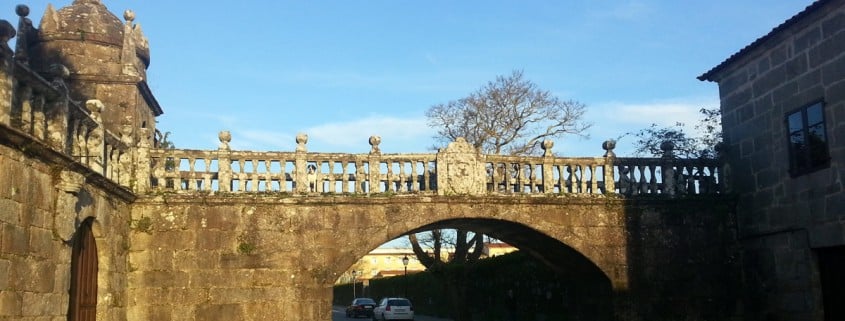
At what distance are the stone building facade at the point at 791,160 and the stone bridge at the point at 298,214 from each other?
699 mm

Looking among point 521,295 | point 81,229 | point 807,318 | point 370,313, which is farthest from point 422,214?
Result: point 370,313

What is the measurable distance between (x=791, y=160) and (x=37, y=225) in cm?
1035

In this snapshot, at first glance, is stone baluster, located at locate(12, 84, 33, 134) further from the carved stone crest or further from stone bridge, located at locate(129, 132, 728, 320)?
the carved stone crest

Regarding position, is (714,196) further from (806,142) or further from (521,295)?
(521,295)

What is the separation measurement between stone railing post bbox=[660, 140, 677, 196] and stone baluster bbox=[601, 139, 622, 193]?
35.6 inches

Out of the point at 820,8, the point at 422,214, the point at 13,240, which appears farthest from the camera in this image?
the point at 422,214

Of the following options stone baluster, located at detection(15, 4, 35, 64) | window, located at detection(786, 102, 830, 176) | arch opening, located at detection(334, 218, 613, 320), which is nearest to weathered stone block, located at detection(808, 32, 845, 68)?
window, located at detection(786, 102, 830, 176)

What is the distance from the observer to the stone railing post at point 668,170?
45.6 ft

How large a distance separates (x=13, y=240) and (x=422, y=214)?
21.4 feet

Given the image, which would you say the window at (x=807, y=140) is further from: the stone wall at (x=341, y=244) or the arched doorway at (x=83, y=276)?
the arched doorway at (x=83, y=276)

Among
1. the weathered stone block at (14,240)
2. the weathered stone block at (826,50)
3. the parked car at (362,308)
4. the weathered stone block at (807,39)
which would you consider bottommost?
the parked car at (362,308)

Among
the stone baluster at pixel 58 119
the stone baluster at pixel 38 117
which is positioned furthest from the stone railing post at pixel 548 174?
the stone baluster at pixel 38 117

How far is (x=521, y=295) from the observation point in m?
21.0

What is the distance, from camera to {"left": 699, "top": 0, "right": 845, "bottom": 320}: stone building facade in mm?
11242
